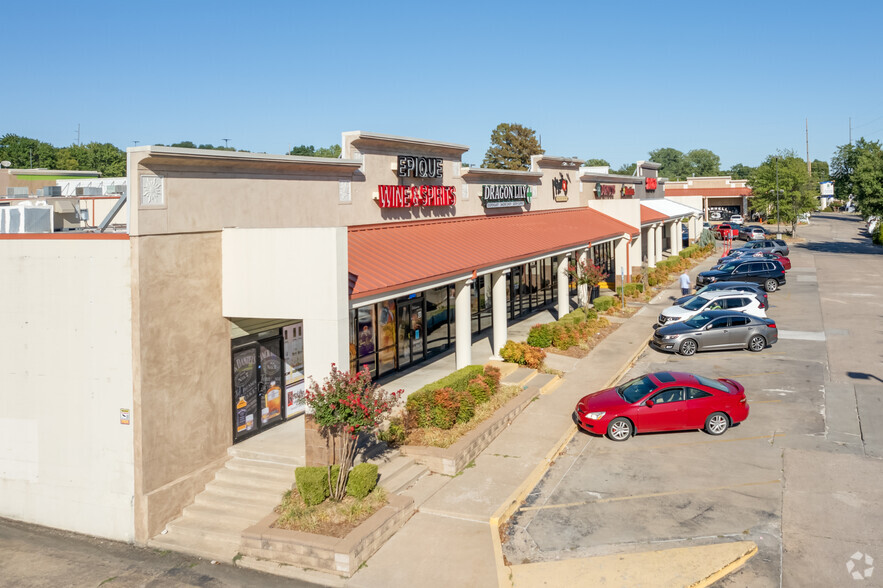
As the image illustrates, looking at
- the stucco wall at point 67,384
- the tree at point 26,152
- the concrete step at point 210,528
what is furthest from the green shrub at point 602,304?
the tree at point 26,152

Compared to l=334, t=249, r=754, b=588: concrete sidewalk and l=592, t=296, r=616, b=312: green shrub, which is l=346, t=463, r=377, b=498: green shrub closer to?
l=334, t=249, r=754, b=588: concrete sidewalk

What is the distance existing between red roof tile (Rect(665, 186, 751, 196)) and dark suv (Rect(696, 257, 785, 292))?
193ft

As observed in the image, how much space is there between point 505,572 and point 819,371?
16.5 metres

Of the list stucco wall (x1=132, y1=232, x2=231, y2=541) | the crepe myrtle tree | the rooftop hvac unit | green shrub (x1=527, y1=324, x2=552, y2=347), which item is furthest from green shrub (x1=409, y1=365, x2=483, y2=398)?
the crepe myrtle tree

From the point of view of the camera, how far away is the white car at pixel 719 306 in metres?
29.0

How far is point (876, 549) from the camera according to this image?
38.9ft

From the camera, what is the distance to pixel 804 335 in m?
28.5

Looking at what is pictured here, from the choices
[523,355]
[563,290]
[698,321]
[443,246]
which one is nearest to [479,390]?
[523,355]

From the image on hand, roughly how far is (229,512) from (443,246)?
10995mm

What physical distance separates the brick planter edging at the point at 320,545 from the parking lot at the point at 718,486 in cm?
235

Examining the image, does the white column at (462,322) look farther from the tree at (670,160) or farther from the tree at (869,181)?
the tree at (670,160)

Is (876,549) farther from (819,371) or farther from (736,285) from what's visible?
(736,285)

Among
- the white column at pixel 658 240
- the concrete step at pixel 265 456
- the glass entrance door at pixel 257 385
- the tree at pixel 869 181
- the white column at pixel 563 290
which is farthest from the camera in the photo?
the tree at pixel 869 181

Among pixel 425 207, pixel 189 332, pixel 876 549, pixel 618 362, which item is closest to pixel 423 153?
pixel 425 207
